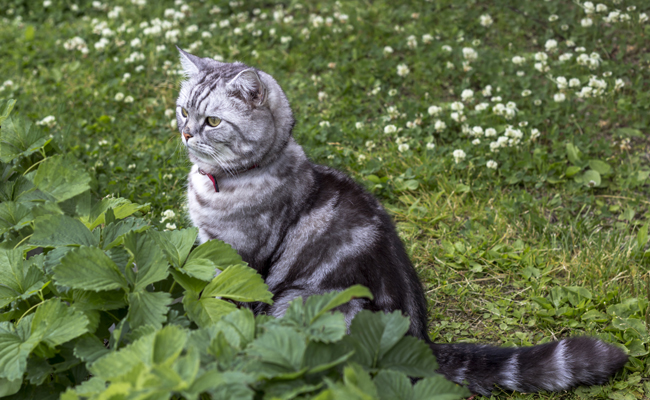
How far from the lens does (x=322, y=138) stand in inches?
184

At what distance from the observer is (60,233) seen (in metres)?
1.94

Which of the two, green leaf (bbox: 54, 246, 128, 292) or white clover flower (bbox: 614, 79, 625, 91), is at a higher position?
white clover flower (bbox: 614, 79, 625, 91)

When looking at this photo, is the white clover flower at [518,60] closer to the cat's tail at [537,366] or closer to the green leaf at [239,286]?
the cat's tail at [537,366]

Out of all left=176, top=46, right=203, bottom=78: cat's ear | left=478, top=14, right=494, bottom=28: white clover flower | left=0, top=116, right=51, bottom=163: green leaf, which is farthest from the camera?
left=478, top=14, right=494, bottom=28: white clover flower

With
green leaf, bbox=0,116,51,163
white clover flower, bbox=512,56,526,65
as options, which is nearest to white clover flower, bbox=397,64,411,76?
white clover flower, bbox=512,56,526,65

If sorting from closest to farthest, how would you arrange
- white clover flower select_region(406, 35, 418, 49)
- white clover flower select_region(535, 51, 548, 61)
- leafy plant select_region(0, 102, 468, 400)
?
leafy plant select_region(0, 102, 468, 400)
white clover flower select_region(535, 51, 548, 61)
white clover flower select_region(406, 35, 418, 49)

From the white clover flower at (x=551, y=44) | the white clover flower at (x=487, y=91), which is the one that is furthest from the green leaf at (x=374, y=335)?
the white clover flower at (x=551, y=44)

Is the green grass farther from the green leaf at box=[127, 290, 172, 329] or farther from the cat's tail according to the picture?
the green leaf at box=[127, 290, 172, 329]

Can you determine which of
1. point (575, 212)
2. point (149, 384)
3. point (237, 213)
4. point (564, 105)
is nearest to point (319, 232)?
point (237, 213)

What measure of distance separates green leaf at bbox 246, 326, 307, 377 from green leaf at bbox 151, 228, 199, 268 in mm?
558

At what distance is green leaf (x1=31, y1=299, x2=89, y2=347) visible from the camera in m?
1.65

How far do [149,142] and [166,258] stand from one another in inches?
126

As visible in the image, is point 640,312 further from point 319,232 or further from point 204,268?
point 204,268

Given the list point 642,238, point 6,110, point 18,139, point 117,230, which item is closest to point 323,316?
point 117,230
